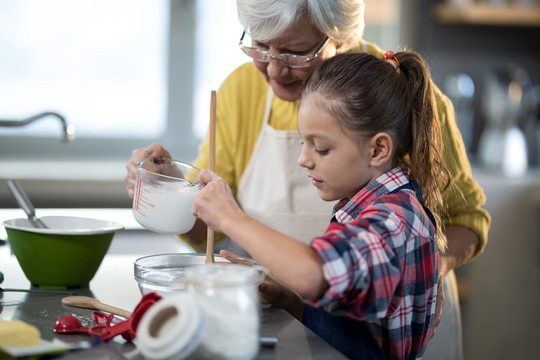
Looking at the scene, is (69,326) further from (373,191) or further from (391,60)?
(391,60)

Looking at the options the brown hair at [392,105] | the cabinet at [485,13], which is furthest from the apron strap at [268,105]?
the cabinet at [485,13]

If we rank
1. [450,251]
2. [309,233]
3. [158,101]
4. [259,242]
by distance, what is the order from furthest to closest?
[158,101]
[309,233]
[450,251]
[259,242]

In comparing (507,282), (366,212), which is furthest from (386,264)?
(507,282)

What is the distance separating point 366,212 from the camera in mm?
1081

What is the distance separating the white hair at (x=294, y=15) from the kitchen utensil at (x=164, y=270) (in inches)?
20.0

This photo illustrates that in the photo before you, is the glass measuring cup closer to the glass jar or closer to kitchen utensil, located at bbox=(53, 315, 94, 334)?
kitchen utensil, located at bbox=(53, 315, 94, 334)

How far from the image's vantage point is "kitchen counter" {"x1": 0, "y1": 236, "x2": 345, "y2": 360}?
0.99m

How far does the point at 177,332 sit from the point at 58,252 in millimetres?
576

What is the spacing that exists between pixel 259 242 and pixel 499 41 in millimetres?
3044

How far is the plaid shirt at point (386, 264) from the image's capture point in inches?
38.1

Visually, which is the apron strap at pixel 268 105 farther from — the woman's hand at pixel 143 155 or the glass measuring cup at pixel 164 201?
the glass measuring cup at pixel 164 201

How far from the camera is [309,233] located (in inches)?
67.4

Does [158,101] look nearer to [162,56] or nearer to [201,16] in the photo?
[162,56]

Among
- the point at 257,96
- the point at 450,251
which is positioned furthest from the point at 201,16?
the point at 450,251
